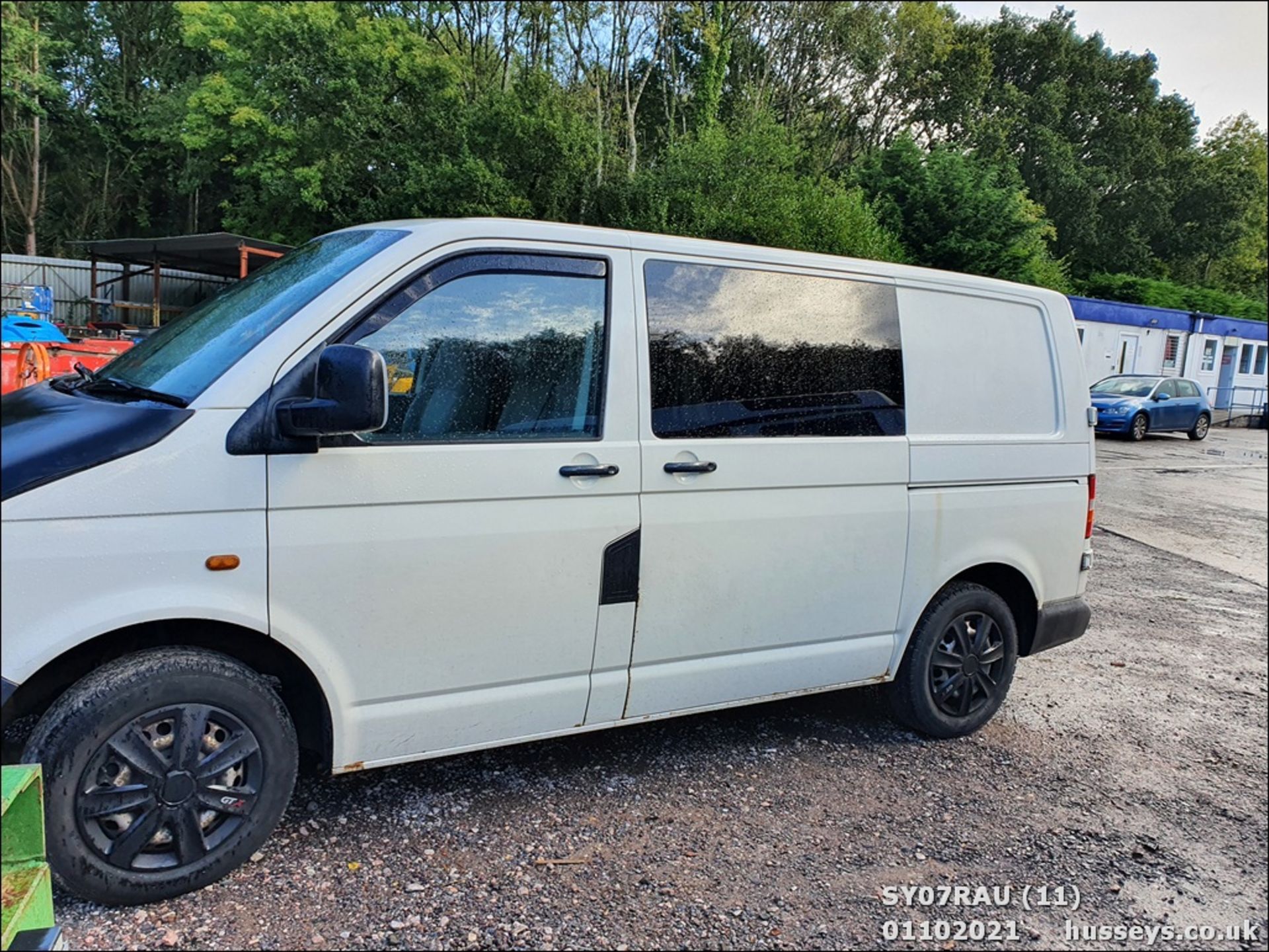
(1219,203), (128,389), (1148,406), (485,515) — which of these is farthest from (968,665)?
(1219,203)

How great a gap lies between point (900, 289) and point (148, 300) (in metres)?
30.6

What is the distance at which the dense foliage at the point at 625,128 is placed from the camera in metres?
23.3

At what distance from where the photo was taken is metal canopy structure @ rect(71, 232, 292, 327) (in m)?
19.6

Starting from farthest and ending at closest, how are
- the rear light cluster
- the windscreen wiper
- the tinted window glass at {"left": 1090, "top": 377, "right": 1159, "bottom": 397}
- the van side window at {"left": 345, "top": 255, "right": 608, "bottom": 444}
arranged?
the tinted window glass at {"left": 1090, "top": 377, "right": 1159, "bottom": 397}, the rear light cluster, the van side window at {"left": 345, "top": 255, "right": 608, "bottom": 444}, the windscreen wiper

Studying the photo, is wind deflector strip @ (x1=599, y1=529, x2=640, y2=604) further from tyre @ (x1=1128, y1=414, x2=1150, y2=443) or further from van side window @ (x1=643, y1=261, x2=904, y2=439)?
tyre @ (x1=1128, y1=414, x2=1150, y2=443)

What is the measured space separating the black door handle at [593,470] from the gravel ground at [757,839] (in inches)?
50.1

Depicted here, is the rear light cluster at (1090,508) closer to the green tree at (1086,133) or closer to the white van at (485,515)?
the white van at (485,515)

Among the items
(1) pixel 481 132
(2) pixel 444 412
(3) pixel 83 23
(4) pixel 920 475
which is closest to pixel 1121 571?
(4) pixel 920 475

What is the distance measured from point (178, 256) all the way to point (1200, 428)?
87.6 ft

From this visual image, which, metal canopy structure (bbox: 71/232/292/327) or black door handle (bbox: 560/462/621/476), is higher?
metal canopy structure (bbox: 71/232/292/327)

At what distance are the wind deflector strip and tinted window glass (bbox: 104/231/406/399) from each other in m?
1.25

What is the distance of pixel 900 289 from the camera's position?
407 cm

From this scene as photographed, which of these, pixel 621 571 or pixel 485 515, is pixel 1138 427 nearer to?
pixel 621 571

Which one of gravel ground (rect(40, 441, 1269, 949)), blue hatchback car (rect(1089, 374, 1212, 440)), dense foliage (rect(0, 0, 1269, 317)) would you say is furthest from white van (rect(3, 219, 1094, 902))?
blue hatchback car (rect(1089, 374, 1212, 440))
